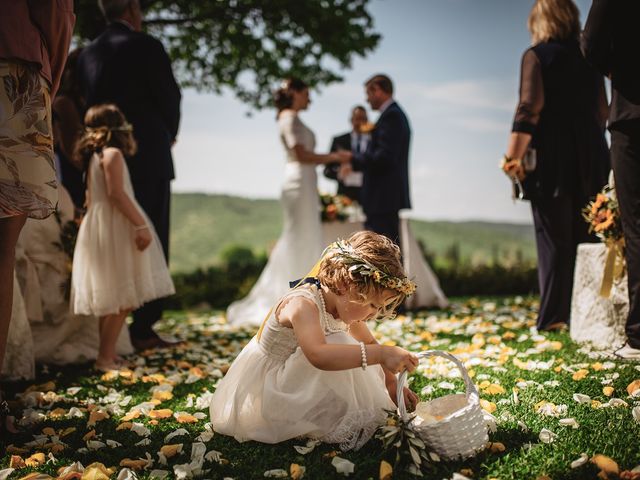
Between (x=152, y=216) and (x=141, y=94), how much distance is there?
41.1 inches

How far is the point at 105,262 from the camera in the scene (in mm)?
4250

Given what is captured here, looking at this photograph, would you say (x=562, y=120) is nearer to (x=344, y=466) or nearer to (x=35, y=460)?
(x=344, y=466)

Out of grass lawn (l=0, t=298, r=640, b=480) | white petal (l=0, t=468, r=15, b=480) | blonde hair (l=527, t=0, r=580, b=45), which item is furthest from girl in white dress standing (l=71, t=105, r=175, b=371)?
blonde hair (l=527, t=0, r=580, b=45)

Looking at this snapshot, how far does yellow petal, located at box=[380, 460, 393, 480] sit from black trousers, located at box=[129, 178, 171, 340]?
135 inches

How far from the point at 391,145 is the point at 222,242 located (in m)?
11.1

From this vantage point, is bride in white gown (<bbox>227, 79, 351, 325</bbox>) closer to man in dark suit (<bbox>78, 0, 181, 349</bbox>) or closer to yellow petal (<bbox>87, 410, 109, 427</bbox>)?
man in dark suit (<bbox>78, 0, 181, 349</bbox>)

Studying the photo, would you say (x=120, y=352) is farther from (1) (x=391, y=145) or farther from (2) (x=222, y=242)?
(2) (x=222, y=242)

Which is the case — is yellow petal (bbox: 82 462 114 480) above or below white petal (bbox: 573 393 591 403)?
below

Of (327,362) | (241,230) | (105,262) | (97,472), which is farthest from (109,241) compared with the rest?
(241,230)

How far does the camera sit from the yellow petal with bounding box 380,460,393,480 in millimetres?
2162

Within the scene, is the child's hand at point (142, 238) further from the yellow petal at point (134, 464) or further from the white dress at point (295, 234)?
the white dress at point (295, 234)

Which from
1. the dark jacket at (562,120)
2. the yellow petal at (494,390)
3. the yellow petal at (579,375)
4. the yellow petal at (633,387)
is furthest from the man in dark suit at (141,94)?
the yellow petal at (633,387)

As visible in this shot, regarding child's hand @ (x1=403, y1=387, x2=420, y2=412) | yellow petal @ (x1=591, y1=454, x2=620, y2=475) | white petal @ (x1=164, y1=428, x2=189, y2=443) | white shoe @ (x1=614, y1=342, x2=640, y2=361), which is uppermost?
child's hand @ (x1=403, y1=387, x2=420, y2=412)

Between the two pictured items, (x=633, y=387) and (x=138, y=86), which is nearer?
(x=633, y=387)
